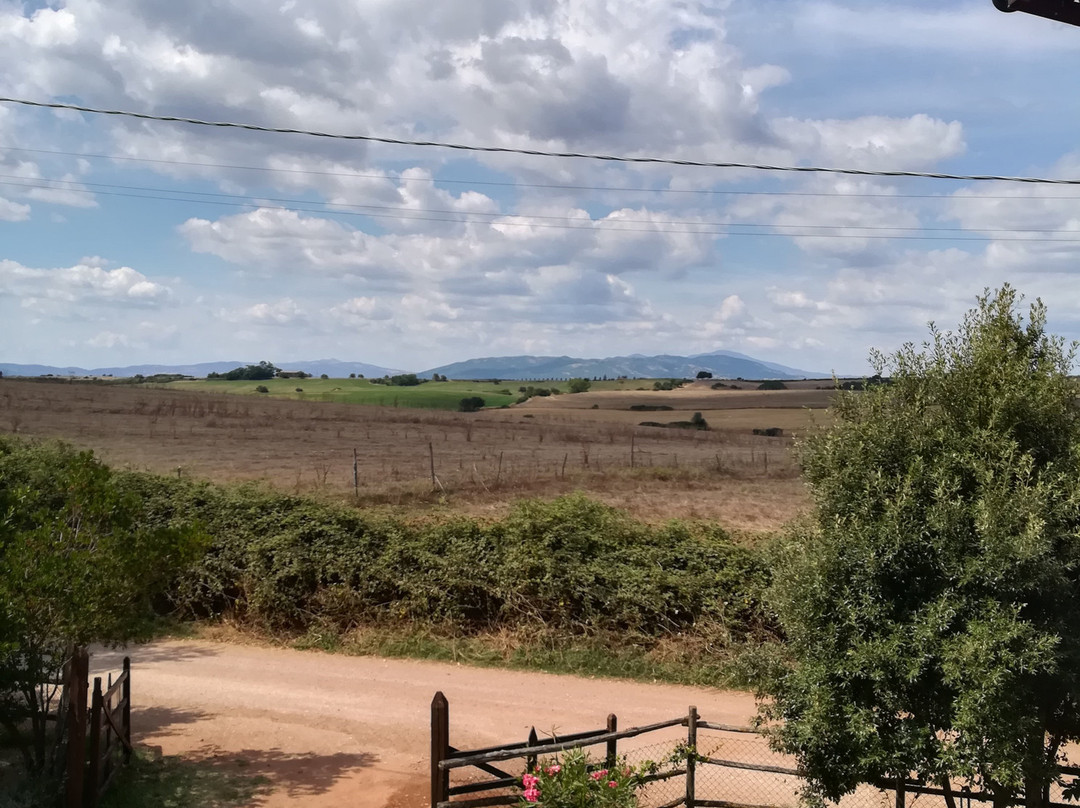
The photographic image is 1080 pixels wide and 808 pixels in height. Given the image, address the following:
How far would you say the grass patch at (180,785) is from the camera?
9.53 m

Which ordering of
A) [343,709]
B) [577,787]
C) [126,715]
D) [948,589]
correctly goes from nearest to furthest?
[948,589] < [577,787] < [126,715] < [343,709]

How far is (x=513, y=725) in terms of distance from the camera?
1220 centimetres

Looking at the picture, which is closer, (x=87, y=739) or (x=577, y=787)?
(x=577, y=787)

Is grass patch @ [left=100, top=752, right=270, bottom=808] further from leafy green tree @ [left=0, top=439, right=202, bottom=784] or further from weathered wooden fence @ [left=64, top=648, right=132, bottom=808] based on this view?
leafy green tree @ [left=0, top=439, right=202, bottom=784]

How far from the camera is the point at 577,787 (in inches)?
301

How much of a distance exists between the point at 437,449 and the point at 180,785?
84.3ft

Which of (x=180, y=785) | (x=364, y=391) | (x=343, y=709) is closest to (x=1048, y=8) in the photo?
(x=343, y=709)

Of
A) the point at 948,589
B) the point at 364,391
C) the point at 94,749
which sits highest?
the point at 364,391

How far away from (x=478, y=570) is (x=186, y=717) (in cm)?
552

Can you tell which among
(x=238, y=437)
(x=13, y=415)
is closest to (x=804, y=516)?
(x=238, y=437)

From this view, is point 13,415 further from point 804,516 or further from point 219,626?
point 804,516

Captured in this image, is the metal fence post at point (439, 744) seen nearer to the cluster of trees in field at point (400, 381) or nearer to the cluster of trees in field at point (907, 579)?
the cluster of trees in field at point (907, 579)

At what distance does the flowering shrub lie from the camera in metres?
7.62

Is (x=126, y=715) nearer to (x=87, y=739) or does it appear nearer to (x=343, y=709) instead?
(x=87, y=739)
